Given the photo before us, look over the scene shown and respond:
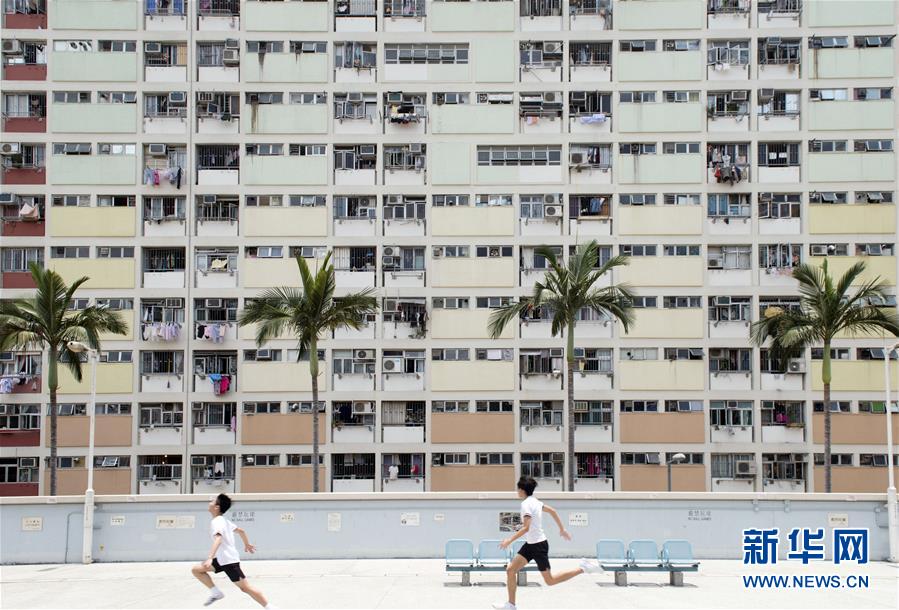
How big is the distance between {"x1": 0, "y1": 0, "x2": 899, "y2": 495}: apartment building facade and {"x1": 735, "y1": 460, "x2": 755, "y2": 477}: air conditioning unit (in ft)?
1.16

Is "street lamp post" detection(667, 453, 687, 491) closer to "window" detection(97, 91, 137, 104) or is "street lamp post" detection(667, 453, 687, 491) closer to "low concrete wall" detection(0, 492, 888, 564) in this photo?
"low concrete wall" detection(0, 492, 888, 564)

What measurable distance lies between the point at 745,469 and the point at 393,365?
49.2 ft

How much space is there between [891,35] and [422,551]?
3073cm

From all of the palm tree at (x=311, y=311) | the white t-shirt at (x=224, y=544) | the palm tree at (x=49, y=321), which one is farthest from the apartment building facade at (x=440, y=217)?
the white t-shirt at (x=224, y=544)

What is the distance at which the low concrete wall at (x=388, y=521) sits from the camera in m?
22.7

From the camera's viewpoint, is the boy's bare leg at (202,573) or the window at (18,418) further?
the window at (18,418)

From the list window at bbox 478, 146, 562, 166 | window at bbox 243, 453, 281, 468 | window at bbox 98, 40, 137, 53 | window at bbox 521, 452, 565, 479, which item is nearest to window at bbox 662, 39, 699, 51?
window at bbox 478, 146, 562, 166

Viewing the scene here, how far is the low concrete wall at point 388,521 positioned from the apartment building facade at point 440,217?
1548 cm

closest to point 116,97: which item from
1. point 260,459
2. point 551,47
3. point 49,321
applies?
point 49,321

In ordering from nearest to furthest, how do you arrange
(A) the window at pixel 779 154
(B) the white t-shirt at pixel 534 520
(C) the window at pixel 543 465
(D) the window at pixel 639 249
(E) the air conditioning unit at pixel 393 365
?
1. (B) the white t-shirt at pixel 534 520
2. (C) the window at pixel 543 465
3. (E) the air conditioning unit at pixel 393 365
4. (D) the window at pixel 639 249
5. (A) the window at pixel 779 154

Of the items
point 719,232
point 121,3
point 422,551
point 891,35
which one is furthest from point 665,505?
point 121,3

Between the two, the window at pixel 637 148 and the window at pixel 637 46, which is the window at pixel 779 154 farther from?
the window at pixel 637 46

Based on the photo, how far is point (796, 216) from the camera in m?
39.6

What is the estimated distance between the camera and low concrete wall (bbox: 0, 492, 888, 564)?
22.7 meters
